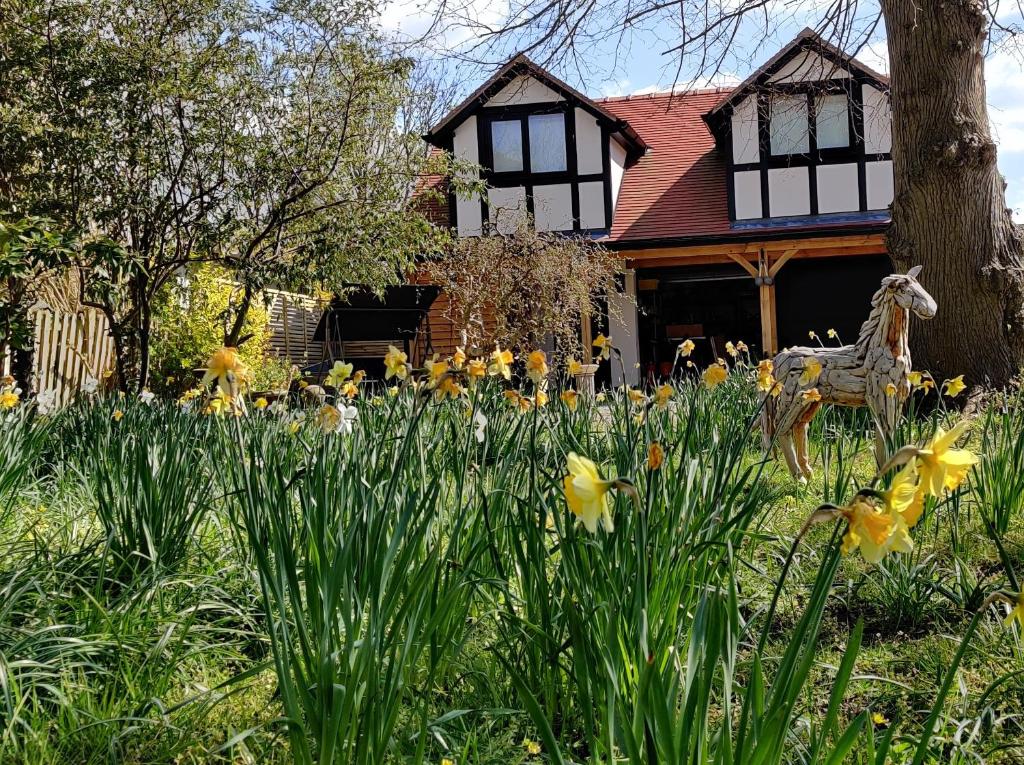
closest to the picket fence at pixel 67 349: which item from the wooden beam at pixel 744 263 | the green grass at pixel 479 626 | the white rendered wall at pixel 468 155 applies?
the white rendered wall at pixel 468 155

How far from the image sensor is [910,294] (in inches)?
154

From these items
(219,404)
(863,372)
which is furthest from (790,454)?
(219,404)

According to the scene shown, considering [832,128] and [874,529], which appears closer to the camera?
[874,529]

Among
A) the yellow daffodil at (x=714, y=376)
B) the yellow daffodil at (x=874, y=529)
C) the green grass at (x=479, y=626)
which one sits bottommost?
the green grass at (x=479, y=626)

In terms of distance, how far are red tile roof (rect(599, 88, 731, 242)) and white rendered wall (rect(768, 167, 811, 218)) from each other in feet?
2.60

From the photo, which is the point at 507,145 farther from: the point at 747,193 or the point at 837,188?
the point at 837,188

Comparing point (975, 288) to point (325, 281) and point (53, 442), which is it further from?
point (53, 442)

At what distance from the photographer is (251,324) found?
43.3 feet

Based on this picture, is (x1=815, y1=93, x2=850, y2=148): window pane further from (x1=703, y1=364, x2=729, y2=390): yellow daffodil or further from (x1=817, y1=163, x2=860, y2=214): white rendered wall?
(x1=703, y1=364, x2=729, y2=390): yellow daffodil

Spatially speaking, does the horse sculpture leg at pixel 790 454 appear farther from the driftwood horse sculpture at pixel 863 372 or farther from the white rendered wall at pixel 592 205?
the white rendered wall at pixel 592 205

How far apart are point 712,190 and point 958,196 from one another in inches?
375

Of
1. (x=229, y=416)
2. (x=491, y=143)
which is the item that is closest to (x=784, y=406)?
(x=229, y=416)

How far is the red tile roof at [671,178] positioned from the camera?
1509 centimetres

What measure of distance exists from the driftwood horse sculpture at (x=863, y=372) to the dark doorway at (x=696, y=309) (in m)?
12.3
